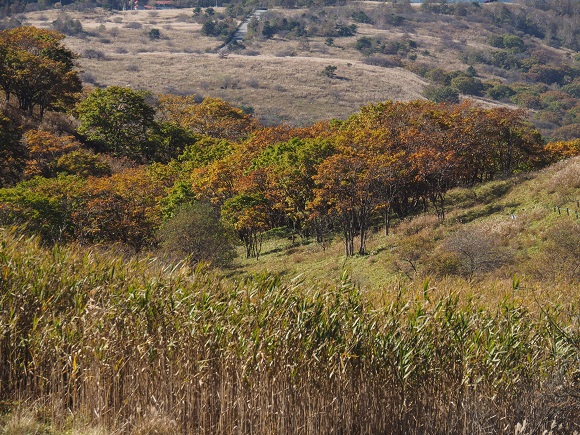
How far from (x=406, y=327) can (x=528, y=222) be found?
30.6 meters

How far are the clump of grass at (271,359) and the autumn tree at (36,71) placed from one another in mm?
49625

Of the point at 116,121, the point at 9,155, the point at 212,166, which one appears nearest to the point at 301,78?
the point at 116,121

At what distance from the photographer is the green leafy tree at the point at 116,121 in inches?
2280

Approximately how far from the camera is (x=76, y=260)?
12.1 m

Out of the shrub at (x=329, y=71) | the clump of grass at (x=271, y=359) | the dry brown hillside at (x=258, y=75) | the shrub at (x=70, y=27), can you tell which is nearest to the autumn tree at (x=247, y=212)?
the clump of grass at (x=271, y=359)

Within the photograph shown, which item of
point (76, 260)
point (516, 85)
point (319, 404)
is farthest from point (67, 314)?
point (516, 85)

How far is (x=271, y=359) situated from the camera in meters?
9.55

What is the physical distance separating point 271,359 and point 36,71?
53441 mm

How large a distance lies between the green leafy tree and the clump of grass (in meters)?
49.7

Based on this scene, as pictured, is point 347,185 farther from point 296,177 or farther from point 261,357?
point 261,357

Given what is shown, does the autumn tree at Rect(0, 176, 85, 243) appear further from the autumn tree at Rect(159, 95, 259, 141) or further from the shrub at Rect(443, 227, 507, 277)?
the autumn tree at Rect(159, 95, 259, 141)

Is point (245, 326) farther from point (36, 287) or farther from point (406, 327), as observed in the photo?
point (36, 287)

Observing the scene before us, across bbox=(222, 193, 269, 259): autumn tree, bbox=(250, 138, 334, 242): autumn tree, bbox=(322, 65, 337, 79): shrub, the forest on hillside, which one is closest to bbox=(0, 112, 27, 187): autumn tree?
the forest on hillside

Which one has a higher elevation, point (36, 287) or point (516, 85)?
point (36, 287)
